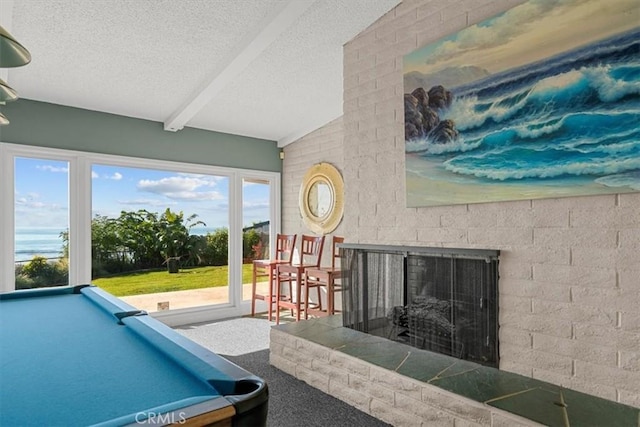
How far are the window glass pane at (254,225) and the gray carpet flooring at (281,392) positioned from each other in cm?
117

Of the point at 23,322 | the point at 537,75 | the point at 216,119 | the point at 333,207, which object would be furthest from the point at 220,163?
the point at 537,75

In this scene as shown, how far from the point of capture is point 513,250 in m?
2.40

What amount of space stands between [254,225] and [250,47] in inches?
116

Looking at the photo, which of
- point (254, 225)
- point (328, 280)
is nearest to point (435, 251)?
point (328, 280)

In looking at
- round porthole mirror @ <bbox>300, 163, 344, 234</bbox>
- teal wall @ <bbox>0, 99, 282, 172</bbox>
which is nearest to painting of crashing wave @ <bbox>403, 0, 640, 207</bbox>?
round porthole mirror @ <bbox>300, 163, 344, 234</bbox>

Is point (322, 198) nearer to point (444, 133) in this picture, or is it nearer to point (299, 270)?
point (299, 270)

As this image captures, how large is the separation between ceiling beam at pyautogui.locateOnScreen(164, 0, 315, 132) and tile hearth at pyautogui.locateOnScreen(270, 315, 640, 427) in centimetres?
234

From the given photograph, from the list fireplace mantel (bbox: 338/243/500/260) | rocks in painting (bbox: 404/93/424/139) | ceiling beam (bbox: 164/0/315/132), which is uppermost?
ceiling beam (bbox: 164/0/315/132)

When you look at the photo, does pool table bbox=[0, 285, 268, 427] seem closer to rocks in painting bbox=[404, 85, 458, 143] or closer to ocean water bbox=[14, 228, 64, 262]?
rocks in painting bbox=[404, 85, 458, 143]

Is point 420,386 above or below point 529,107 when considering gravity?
below

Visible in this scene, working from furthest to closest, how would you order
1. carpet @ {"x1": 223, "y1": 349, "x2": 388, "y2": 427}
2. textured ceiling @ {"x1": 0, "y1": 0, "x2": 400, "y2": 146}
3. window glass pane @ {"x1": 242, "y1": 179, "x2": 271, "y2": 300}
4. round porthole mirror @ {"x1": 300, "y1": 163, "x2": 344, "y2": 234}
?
window glass pane @ {"x1": 242, "y1": 179, "x2": 271, "y2": 300}
round porthole mirror @ {"x1": 300, "y1": 163, "x2": 344, "y2": 234}
textured ceiling @ {"x1": 0, "y1": 0, "x2": 400, "y2": 146}
carpet @ {"x1": 223, "y1": 349, "x2": 388, "y2": 427}

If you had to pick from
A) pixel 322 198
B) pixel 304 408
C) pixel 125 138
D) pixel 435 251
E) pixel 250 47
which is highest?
pixel 250 47

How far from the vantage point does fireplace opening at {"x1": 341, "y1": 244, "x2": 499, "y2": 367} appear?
252 centimetres

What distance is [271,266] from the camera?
5.18 m
